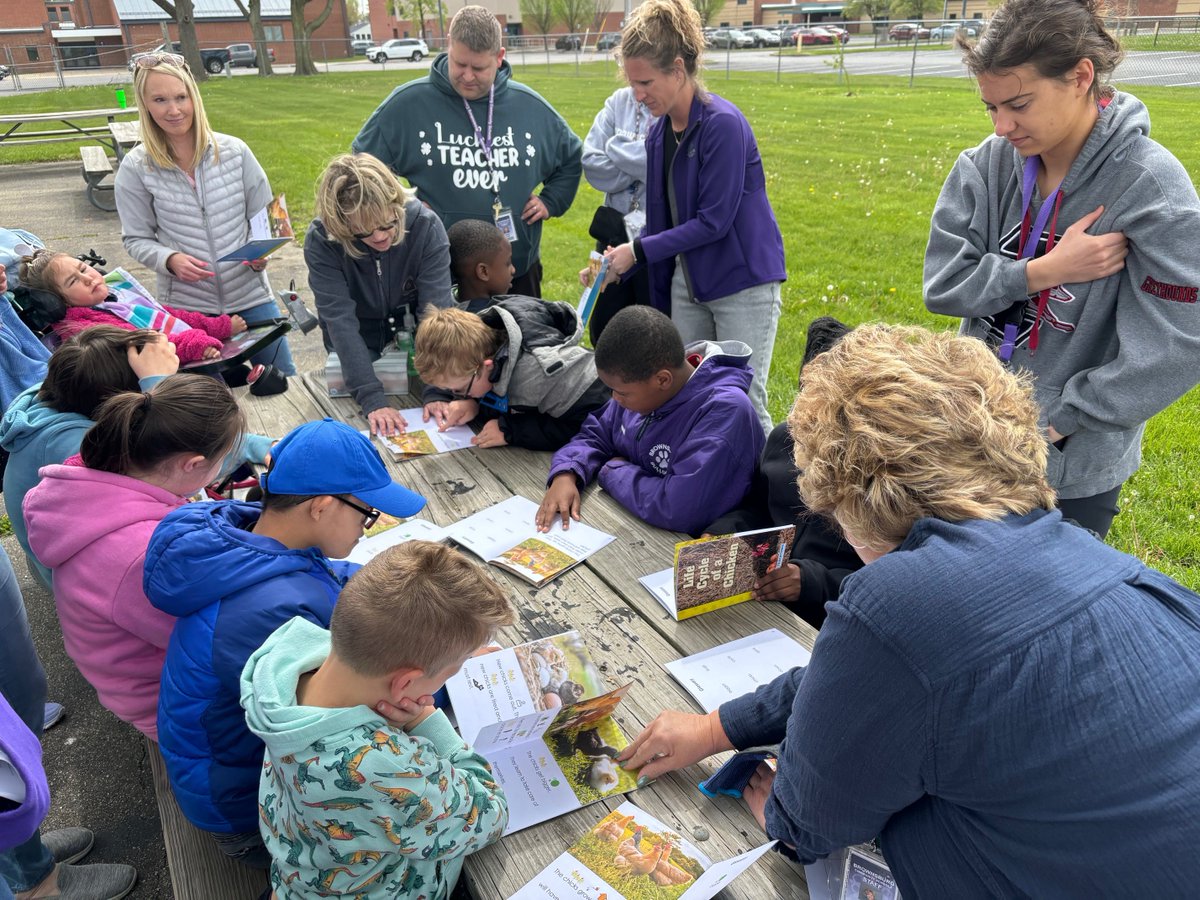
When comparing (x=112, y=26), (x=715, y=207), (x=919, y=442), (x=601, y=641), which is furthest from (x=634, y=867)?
(x=112, y=26)

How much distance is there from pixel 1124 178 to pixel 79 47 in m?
56.1

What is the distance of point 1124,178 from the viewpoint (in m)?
2.13

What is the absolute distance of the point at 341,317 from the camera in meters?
3.52

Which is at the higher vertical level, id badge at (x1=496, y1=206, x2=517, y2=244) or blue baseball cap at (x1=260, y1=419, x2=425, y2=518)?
id badge at (x1=496, y1=206, x2=517, y2=244)

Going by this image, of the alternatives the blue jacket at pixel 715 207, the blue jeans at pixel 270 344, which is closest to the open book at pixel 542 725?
the blue jacket at pixel 715 207

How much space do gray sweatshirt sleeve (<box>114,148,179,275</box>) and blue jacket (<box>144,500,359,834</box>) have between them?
257cm

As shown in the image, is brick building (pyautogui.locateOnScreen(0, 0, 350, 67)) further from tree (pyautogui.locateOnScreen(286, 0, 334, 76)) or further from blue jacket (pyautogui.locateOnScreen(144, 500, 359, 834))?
blue jacket (pyautogui.locateOnScreen(144, 500, 359, 834))

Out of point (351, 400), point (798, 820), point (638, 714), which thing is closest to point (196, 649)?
point (638, 714)

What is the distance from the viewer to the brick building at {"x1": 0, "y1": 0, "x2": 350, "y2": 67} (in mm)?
44969

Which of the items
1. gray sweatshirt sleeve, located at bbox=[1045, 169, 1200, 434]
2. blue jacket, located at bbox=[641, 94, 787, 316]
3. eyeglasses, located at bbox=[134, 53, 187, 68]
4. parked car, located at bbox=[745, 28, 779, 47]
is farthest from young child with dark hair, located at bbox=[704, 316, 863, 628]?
parked car, located at bbox=[745, 28, 779, 47]

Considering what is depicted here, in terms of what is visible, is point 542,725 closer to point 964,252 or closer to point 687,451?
point 687,451

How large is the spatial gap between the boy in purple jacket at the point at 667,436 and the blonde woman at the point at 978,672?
112cm

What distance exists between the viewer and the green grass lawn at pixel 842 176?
4.30 meters

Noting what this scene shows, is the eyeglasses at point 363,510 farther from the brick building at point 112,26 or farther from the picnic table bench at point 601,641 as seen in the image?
the brick building at point 112,26
